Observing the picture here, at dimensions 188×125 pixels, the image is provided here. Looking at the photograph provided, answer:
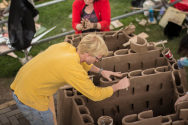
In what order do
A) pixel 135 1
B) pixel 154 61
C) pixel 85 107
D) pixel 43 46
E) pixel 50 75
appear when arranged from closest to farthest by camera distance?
pixel 50 75, pixel 85 107, pixel 154 61, pixel 43 46, pixel 135 1

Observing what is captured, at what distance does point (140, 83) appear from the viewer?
11.1 ft

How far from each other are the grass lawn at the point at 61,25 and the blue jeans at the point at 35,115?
2.63 m

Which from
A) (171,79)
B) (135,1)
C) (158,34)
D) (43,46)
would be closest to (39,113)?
(171,79)

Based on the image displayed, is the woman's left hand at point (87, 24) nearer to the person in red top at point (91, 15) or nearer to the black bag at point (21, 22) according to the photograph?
the person in red top at point (91, 15)

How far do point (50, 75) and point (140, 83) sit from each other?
3.90 ft

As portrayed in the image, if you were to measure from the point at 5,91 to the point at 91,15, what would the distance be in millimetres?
2314

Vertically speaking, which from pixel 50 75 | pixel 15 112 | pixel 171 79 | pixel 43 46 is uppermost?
pixel 50 75

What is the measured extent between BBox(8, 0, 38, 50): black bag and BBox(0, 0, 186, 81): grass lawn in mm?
1109

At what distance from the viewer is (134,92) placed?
3.45 m

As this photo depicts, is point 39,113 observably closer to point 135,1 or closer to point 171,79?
point 171,79

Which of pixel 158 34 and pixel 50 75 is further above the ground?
pixel 50 75

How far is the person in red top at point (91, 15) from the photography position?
439 cm

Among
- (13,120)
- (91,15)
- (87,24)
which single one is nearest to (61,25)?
(91,15)

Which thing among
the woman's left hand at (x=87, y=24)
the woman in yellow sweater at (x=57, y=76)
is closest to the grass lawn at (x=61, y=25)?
the woman's left hand at (x=87, y=24)
